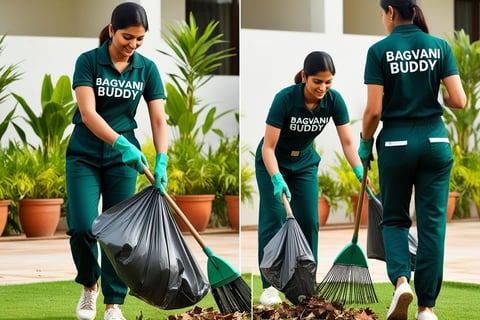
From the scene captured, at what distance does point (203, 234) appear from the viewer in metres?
8.83

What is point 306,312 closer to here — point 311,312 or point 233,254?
point 311,312

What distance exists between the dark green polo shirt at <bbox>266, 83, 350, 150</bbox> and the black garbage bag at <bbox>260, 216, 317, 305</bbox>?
14.5 inches

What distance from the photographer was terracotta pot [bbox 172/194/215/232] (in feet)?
28.8

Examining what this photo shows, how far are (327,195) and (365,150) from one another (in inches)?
52.2

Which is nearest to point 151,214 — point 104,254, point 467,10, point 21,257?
point 104,254

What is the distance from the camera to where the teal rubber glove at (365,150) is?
4.63 metres

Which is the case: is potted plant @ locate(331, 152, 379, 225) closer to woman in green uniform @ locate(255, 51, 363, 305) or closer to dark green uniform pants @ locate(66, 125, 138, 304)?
woman in green uniform @ locate(255, 51, 363, 305)

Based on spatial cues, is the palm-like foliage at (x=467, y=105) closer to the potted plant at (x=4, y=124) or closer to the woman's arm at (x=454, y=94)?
the potted plant at (x=4, y=124)

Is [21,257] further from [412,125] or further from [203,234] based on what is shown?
[412,125]

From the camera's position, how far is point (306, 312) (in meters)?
4.83

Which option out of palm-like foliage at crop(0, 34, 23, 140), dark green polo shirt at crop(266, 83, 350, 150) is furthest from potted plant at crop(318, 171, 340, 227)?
palm-like foliage at crop(0, 34, 23, 140)

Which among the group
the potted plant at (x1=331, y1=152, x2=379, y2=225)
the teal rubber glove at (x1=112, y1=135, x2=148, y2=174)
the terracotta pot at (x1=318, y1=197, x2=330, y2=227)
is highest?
the teal rubber glove at (x1=112, y1=135, x2=148, y2=174)

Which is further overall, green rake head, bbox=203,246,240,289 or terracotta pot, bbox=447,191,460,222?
terracotta pot, bbox=447,191,460,222

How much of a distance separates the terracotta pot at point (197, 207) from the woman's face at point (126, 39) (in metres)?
4.37
